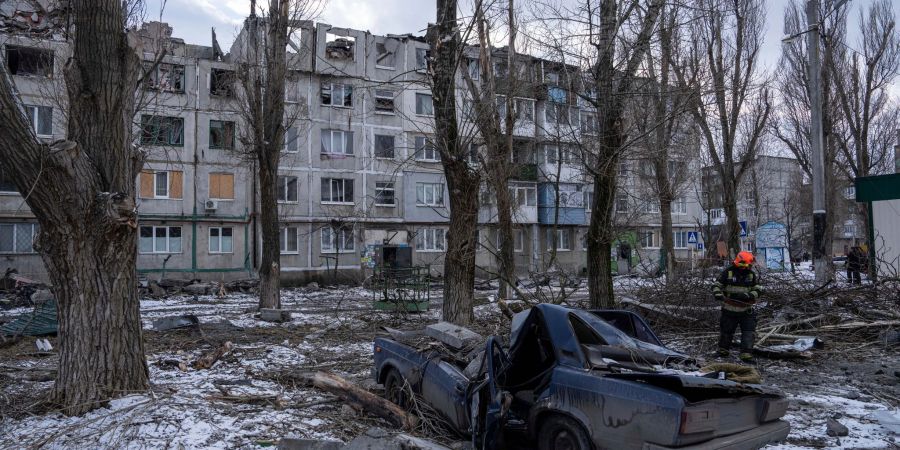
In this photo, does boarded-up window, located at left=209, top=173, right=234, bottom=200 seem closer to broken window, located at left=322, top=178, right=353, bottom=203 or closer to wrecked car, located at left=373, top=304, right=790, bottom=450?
broken window, located at left=322, top=178, right=353, bottom=203

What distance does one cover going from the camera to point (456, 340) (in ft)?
22.2

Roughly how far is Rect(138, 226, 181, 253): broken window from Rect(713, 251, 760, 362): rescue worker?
28874 millimetres

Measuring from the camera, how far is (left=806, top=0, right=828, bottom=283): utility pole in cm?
1401

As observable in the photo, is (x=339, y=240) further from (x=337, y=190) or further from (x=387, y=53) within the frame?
(x=387, y=53)

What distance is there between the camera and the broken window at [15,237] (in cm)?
2823

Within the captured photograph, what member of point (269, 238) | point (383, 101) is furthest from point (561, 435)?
point (383, 101)

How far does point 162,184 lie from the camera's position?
105ft

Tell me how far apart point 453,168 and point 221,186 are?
2595 centimetres

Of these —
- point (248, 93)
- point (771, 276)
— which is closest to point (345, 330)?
point (248, 93)

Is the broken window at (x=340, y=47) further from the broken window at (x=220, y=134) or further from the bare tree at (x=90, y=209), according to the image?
the bare tree at (x=90, y=209)

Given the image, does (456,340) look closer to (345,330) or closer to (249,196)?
(345,330)

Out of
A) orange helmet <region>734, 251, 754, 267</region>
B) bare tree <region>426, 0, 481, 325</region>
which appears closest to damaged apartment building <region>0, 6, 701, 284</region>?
bare tree <region>426, 0, 481, 325</region>

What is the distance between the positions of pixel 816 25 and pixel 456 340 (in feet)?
45.1

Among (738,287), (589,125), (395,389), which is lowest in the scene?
(395,389)
